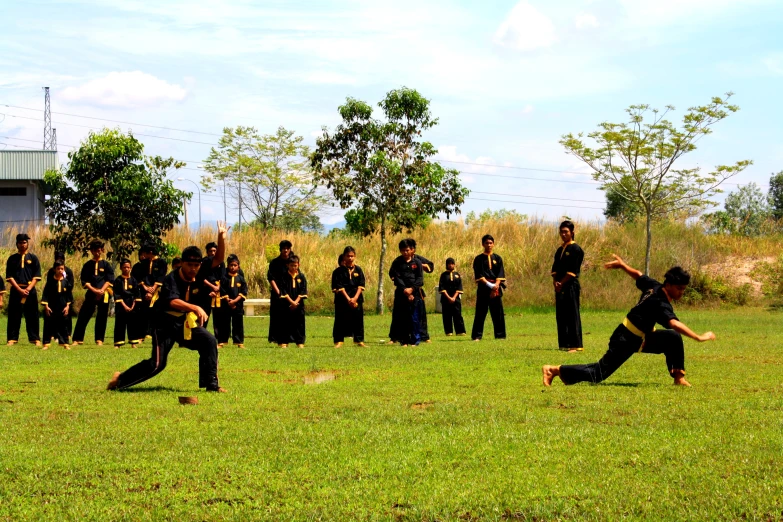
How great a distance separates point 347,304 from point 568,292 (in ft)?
13.9

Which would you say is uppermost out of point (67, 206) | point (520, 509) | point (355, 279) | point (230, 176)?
point (230, 176)

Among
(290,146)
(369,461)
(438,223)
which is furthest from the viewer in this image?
(290,146)

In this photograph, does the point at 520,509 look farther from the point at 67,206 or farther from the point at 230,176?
the point at 230,176

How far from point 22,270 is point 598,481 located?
14477 millimetres

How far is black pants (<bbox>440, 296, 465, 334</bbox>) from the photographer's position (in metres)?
21.4

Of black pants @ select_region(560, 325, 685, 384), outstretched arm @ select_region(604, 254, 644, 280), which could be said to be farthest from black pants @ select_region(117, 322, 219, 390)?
outstretched arm @ select_region(604, 254, 644, 280)

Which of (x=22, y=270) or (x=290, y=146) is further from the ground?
(x=290, y=146)

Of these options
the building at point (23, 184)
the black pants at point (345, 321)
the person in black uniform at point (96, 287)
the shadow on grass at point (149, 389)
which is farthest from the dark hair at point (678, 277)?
the building at point (23, 184)

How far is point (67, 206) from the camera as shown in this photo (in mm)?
27375

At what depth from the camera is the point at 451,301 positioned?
21312mm

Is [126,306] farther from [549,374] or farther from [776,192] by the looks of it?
[776,192]

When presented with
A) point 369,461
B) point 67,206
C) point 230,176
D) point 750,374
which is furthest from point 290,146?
point 369,461

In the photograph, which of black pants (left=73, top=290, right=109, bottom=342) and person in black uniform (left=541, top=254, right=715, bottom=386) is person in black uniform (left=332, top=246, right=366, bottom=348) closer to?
black pants (left=73, top=290, right=109, bottom=342)

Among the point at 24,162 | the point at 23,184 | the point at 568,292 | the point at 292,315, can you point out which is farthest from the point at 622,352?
the point at 23,184
